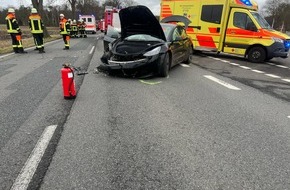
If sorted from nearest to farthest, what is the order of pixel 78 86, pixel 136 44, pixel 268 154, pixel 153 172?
pixel 153 172, pixel 268 154, pixel 78 86, pixel 136 44

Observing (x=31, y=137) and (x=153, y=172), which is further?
(x=31, y=137)

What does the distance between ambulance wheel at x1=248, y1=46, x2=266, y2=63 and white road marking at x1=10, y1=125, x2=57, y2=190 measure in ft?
34.5

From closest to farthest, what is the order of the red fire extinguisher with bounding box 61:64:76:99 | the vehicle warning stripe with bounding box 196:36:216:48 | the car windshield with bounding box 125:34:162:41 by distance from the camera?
1. the red fire extinguisher with bounding box 61:64:76:99
2. the car windshield with bounding box 125:34:162:41
3. the vehicle warning stripe with bounding box 196:36:216:48

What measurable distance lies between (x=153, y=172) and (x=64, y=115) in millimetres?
2326

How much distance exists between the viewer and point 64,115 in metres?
4.88

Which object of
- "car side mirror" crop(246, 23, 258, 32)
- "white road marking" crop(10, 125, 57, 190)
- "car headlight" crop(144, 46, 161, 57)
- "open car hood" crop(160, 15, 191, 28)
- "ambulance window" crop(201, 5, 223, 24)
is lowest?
"white road marking" crop(10, 125, 57, 190)

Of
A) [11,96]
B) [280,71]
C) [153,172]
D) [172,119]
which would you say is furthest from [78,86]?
[280,71]

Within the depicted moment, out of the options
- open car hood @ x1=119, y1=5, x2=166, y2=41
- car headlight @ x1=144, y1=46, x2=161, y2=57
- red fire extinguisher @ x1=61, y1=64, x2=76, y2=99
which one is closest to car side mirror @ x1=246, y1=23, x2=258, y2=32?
open car hood @ x1=119, y1=5, x2=166, y2=41

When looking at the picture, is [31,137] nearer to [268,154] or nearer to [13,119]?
[13,119]

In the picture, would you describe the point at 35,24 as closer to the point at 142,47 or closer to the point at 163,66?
the point at 142,47

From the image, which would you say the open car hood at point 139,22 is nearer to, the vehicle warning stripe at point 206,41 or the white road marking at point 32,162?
the white road marking at point 32,162

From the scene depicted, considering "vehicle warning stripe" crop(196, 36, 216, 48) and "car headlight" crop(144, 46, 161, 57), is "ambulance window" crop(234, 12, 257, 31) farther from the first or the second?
"car headlight" crop(144, 46, 161, 57)

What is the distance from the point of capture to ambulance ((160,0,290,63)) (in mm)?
12086

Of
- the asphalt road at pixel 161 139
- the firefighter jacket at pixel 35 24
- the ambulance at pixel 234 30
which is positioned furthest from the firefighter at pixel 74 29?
the asphalt road at pixel 161 139
